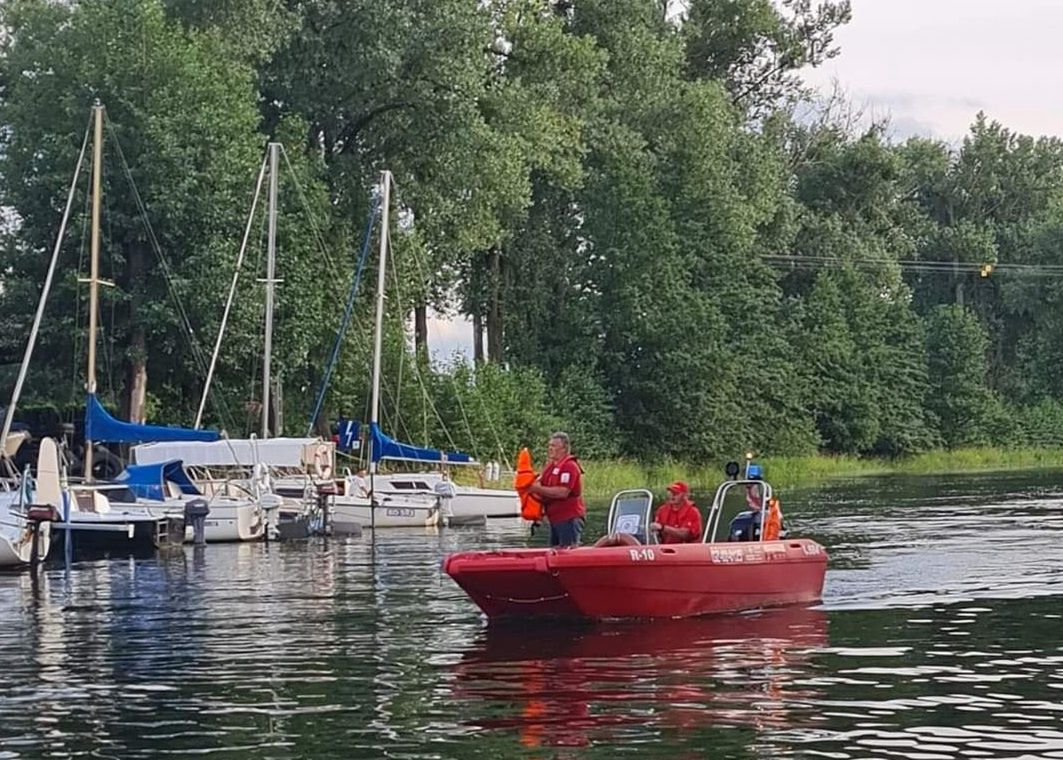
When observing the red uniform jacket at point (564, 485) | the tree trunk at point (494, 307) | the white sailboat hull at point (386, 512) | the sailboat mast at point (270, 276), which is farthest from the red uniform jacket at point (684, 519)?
the tree trunk at point (494, 307)

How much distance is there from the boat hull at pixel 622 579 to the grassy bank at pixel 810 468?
3595cm

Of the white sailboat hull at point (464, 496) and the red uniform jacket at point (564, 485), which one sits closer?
the red uniform jacket at point (564, 485)

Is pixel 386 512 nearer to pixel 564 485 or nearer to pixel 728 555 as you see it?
pixel 564 485

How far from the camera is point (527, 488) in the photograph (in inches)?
894

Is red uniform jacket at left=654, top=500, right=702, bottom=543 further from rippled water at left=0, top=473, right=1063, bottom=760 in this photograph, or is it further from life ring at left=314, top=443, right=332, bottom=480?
life ring at left=314, top=443, right=332, bottom=480

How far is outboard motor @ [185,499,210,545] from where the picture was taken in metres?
38.5

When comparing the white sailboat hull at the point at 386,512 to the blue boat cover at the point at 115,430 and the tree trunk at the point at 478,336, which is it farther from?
the tree trunk at the point at 478,336

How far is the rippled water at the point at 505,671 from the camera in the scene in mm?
15234

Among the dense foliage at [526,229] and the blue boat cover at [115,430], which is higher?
the dense foliage at [526,229]

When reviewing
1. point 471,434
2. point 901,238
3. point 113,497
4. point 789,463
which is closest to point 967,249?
point 901,238

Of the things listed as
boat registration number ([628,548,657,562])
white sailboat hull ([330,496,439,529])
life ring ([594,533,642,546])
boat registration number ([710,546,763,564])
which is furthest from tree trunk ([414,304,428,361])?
boat registration number ([628,548,657,562])

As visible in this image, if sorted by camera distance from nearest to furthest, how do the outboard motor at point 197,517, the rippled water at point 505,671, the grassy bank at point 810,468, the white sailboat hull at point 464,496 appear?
the rippled water at point 505,671, the outboard motor at point 197,517, the white sailboat hull at point 464,496, the grassy bank at point 810,468

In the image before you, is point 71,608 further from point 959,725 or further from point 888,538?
point 888,538

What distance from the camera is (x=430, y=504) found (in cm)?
4650
